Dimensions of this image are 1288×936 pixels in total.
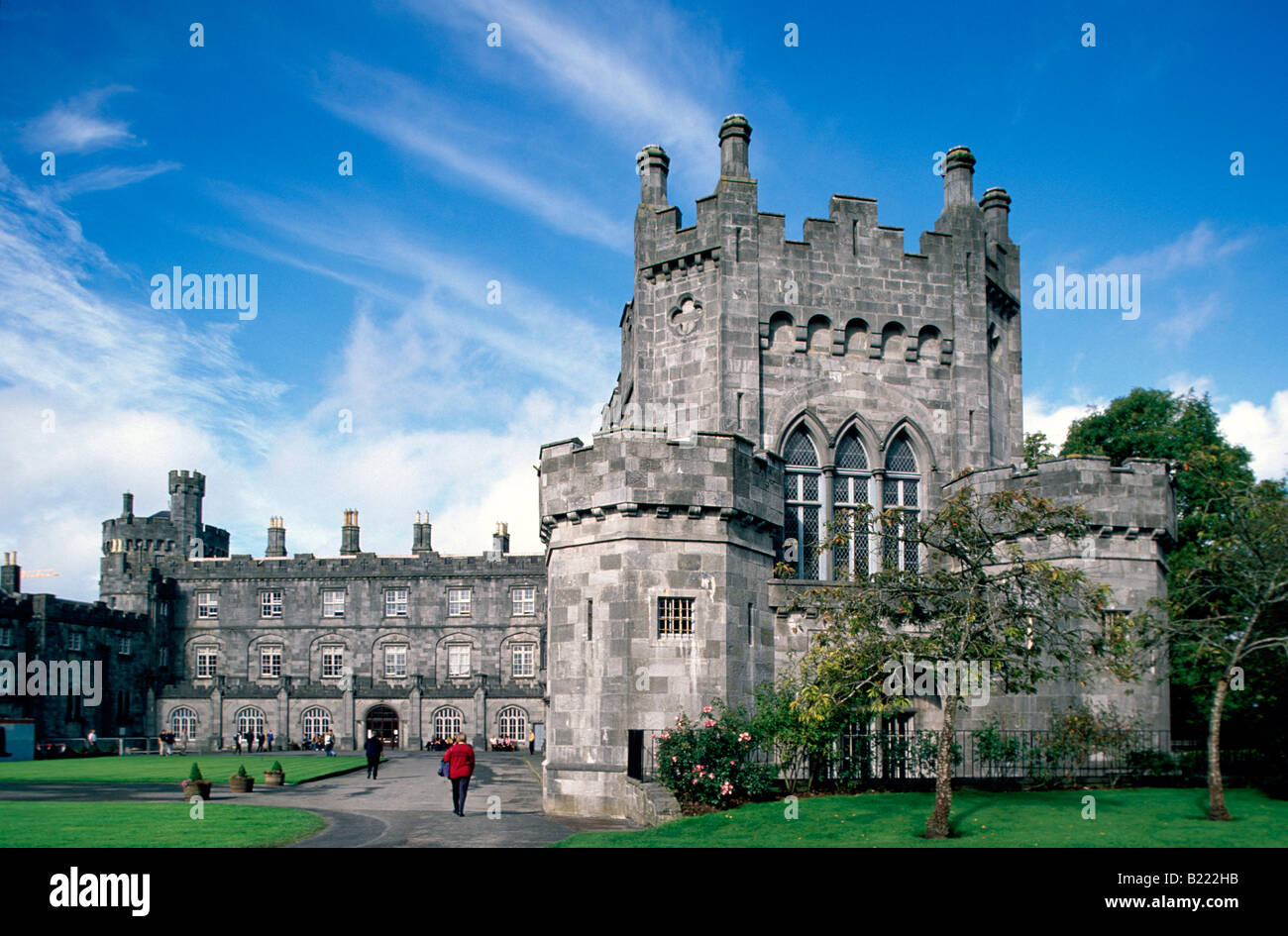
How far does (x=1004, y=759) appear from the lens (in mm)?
21078

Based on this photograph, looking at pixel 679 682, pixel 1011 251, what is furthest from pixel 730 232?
pixel 679 682

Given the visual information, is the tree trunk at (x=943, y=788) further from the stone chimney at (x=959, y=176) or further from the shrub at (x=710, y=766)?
the stone chimney at (x=959, y=176)

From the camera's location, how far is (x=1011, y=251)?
94.8ft

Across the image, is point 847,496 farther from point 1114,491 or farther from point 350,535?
point 350,535

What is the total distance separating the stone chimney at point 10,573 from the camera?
65.3 meters

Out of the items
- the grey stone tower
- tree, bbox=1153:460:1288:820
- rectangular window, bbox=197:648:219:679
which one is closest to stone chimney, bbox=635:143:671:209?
the grey stone tower

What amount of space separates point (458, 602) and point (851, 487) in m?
46.6

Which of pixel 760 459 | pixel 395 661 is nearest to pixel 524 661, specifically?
pixel 395 661

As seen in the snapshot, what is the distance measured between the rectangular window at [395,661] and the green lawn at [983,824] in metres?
52.8

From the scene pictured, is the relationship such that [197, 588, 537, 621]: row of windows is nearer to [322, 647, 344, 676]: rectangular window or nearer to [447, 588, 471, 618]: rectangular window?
[447, 588, 471, 618]: rectangular window

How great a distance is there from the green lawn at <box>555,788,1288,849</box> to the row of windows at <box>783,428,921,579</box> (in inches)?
279

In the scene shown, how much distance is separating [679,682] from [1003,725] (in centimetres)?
726

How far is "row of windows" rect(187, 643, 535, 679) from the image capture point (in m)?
67.5

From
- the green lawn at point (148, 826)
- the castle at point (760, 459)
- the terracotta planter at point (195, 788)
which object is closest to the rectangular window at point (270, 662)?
the castle at point (760, 459)
